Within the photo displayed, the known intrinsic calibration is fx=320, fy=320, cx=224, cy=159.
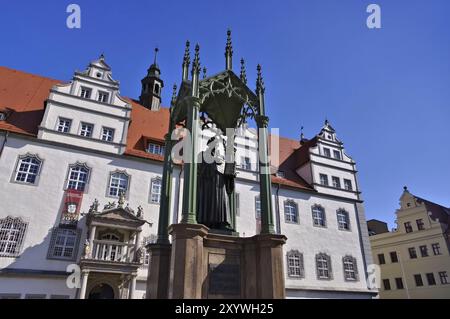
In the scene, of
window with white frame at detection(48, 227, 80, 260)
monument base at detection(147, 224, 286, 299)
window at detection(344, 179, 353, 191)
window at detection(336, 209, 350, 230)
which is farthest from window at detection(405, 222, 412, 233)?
monument base at detection(147, 224, 286, 299)

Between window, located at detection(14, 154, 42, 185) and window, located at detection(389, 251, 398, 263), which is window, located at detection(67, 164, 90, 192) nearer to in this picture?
window, located at detection(14, 154, 42, 185)

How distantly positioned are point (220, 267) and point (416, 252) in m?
33.8

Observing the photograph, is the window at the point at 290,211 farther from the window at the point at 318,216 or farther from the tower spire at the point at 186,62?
the tower spire at the point at 186,62

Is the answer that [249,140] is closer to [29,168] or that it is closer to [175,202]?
[175,202]

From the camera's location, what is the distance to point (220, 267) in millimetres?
5543

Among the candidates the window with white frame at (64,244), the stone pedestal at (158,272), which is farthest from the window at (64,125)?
the stone pedestal at (158,272)

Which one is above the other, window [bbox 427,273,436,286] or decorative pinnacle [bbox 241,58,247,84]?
decorative pinnacle [bbox 241,58,247,84]

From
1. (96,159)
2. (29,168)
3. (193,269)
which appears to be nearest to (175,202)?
(96,159)

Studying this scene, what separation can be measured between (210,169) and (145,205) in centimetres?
1289

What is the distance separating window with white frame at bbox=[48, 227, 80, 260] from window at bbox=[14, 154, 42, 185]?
313 cm

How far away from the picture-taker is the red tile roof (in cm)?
1897

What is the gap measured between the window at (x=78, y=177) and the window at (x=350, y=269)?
18342mm

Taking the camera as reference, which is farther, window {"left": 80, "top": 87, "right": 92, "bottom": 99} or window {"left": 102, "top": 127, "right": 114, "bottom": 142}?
window {"left": 80, "top": 87, "right": 92, "bottom": 99}

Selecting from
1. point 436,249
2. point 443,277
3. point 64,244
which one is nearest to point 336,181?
point 436,249
